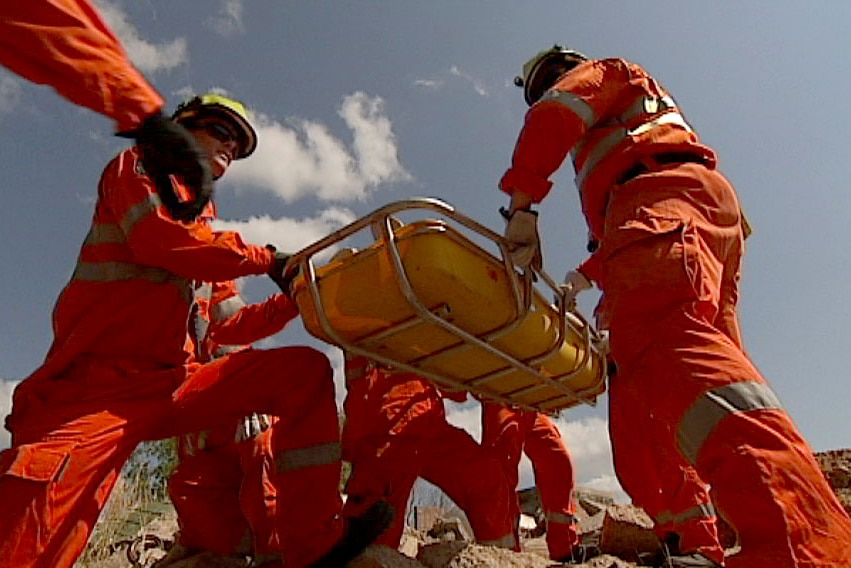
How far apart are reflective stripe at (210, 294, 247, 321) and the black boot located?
65.6 inches

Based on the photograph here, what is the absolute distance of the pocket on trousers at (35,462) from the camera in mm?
2664

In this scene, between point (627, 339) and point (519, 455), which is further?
point (519, 455)

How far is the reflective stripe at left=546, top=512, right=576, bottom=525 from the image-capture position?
5.63 meters

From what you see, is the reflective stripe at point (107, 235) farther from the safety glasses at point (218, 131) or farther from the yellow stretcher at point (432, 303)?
the safety glasses at point (218, 131)

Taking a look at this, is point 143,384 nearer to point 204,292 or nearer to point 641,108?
point 204,292

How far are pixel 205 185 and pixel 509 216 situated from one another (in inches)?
49.4

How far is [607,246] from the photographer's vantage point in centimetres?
275

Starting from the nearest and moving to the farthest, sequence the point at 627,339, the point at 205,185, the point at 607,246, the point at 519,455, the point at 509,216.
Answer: the point at 205,185, the point at 627,339, the point at 607,246, the point at 509,216, the point at 519,455

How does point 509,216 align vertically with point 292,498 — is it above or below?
above

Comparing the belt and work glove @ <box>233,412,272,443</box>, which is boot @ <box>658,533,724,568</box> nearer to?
the belt

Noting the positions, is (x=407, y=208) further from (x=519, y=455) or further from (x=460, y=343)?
(x=519, y=455)

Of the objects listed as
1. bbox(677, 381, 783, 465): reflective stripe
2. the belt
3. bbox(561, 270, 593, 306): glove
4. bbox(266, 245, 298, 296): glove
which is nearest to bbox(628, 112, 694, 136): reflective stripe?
the belt

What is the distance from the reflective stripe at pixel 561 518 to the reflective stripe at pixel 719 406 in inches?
140

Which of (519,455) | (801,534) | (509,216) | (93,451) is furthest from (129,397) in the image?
(519,455)
